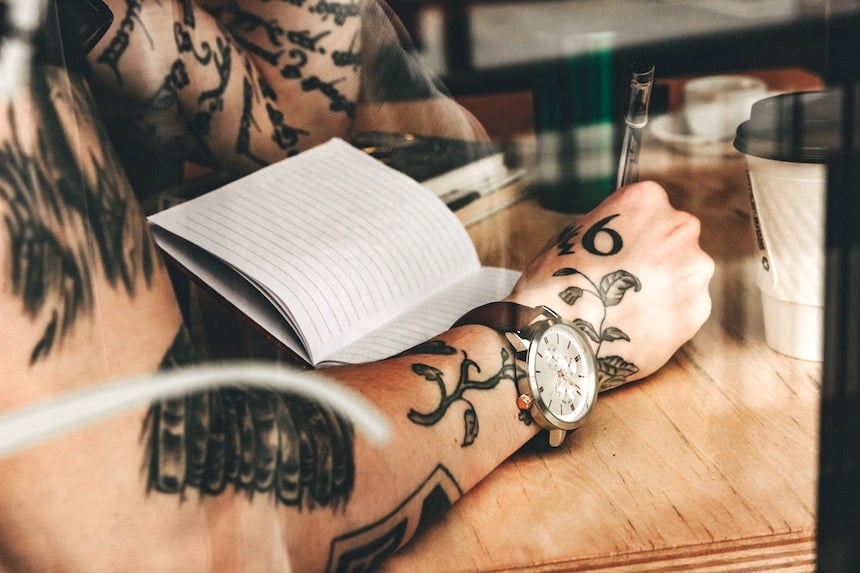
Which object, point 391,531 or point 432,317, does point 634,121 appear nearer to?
point 432,317

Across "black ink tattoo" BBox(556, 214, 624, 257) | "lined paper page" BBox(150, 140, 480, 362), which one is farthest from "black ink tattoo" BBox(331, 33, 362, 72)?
"black ink tattoo" BBox(556, 214, 624, 257)

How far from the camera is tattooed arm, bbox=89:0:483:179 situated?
81cm

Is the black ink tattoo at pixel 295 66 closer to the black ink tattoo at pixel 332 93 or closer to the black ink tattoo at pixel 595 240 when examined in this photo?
the black ink tattoo at pixel 332 93

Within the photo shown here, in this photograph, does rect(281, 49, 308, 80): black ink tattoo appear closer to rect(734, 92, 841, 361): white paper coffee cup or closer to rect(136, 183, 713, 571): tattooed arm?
rect(136, 183, 713, 571): tattooed arm

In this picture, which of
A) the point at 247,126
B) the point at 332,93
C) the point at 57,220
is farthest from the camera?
the point at 332,93

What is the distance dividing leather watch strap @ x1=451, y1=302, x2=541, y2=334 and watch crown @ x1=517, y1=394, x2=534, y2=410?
54 mm

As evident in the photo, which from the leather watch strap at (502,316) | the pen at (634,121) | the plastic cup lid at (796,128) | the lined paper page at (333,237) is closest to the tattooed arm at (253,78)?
the lined paper page at (333,237)

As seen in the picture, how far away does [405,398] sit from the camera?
0.55m

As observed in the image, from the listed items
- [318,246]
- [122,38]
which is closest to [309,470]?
[318,246]

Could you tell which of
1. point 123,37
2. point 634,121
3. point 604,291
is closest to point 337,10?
point 123,37

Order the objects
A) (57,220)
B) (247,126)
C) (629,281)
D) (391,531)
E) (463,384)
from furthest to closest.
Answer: (247,126) → (629,281) → (463,384) → (391,531) → (57,220)

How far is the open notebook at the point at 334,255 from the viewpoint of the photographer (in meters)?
0.64

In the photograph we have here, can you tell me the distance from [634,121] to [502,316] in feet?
0.92

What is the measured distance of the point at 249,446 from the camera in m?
0.44
